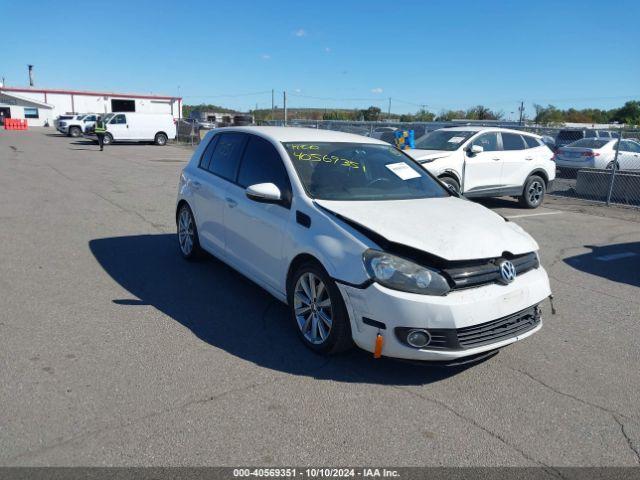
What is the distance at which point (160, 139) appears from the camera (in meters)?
31.8

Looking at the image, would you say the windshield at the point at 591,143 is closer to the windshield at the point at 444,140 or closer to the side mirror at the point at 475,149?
the windshield at the point at 444,140

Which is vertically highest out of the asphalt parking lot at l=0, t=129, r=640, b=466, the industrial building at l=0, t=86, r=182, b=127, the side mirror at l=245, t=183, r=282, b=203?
the industrial building at l=0, t=86, r=182, b=127

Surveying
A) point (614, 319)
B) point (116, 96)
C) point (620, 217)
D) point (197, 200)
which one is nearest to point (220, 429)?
point (197, 200)

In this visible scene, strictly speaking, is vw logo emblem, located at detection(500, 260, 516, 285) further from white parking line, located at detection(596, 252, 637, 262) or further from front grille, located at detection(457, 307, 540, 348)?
white parking line, located at detection(596, 252, 637, 262)

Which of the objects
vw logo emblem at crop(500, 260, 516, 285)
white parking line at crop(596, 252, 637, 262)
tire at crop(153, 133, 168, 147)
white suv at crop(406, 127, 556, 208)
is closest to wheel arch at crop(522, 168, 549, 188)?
white suv at crop(406, 127, 556, 208)

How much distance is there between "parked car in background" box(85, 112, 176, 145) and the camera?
30172 mm

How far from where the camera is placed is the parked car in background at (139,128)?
30.2 meters

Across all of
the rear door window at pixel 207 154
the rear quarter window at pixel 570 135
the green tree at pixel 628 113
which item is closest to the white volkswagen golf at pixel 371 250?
the rear door window at pixel 207 154

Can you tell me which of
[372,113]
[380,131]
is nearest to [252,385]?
[380,131]

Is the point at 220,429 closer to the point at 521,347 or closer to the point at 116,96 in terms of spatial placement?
the point at 521,347

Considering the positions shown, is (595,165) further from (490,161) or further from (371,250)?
(371,250)

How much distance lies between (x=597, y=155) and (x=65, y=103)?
64.1m

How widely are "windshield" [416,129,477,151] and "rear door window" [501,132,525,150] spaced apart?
2.60ft

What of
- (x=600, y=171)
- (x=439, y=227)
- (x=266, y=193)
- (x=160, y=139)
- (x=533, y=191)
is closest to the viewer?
(x=439, y=227)
